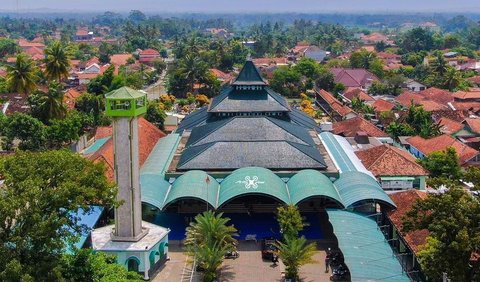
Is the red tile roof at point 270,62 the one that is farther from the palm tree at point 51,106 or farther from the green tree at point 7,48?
the palm tree at point 51,106

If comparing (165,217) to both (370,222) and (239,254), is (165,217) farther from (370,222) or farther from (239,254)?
(370,222)

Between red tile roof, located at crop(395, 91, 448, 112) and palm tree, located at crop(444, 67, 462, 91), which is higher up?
palm tree, located at crop(444, 67, 462, 91)

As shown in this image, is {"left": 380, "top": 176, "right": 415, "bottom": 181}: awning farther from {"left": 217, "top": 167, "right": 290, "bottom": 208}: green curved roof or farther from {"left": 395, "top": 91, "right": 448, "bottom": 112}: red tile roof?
{"left": 395, "top": 91, "right": 448, "bottom": 112}: red tile roof

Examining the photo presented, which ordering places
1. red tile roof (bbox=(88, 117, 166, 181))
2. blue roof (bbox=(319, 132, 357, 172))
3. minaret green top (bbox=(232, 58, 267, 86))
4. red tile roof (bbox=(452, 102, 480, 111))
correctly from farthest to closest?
red tile roof (bbox=(452, 102, 480, 111)) < minaret green top (bbox=(232, 58, 267, 86)) < red tile roof (bbox=(88, 117, 166, 181)) < blue roof (bbox=(319, 132, 357, 172))

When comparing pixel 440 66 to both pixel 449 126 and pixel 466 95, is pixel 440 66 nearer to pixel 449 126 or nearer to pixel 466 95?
pixel 466 95

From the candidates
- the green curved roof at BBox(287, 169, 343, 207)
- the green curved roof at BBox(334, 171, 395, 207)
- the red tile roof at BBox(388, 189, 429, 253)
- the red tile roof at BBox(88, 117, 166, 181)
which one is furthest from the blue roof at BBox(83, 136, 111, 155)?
the red tile roof at BBox(388, 189, 429, 253)

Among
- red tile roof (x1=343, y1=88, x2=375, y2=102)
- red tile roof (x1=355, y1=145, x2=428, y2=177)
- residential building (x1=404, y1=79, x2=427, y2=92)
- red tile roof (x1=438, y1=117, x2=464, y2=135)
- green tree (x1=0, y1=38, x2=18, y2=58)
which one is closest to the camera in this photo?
red tile roof (x1=355, y1=145, x2=428, y2=177)
